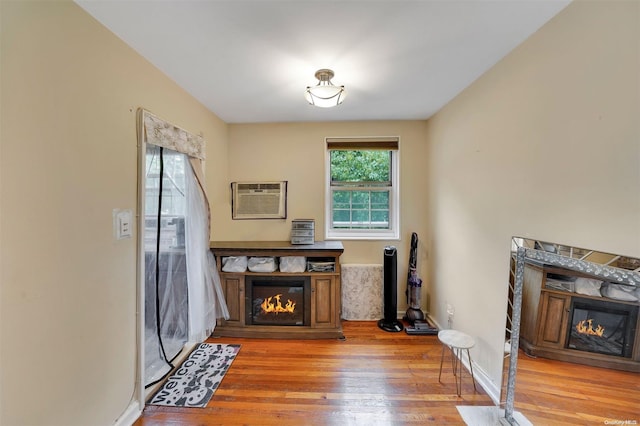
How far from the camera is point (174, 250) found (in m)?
2.15

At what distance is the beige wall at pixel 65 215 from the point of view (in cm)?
100

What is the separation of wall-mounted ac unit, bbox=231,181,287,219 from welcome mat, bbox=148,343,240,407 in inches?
59.0

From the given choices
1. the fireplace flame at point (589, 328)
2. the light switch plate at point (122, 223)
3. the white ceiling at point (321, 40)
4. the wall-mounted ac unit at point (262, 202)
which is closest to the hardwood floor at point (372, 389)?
the fireplace flame at point (589, 328)

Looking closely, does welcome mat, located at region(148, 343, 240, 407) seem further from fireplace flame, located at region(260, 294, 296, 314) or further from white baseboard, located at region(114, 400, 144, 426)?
fireplace flame, located at region(260, 294, 296, 314)

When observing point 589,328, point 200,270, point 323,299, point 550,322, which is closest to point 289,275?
point 323,299

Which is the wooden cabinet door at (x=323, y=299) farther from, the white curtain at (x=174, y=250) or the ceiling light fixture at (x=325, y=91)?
the ceiling light fixture at (x=325, y=91)

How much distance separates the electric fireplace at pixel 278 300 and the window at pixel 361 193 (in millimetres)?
860

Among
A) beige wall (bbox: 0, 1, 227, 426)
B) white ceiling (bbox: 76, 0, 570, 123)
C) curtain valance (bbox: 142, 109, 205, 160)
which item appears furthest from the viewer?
curtain valance (bbox: 142, 109, 205, 160)

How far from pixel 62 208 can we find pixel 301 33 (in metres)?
Result: 1.59

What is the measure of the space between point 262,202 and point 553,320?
9.17 ft

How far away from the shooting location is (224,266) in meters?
2.65

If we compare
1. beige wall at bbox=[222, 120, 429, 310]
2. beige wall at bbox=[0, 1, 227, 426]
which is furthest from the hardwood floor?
beige wall at bbox=[222, 120, 429, 310]

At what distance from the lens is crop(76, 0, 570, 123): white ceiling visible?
1253mm

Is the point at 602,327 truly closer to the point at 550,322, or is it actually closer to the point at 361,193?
the point at 550,322
